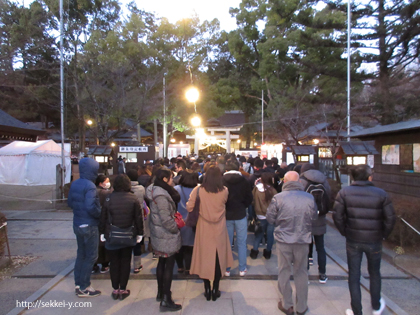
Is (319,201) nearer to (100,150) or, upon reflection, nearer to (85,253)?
(85,253)

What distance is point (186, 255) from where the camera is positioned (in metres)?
4.60

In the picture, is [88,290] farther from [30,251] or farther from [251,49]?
[251,49]

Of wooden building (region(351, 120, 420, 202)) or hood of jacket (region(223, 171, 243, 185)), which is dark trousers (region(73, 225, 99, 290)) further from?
wooden building (region(351, 120, 420, 202))

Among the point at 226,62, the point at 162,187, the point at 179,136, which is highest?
the point at 226,62

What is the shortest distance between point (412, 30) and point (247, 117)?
1042 inches

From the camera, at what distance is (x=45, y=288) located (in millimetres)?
4176

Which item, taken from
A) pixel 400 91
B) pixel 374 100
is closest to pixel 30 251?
pixel 374 100

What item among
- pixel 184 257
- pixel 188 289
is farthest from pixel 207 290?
pixel 184 257

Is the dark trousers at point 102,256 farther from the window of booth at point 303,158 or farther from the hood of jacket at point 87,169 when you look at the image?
the window of booth at point 303,158

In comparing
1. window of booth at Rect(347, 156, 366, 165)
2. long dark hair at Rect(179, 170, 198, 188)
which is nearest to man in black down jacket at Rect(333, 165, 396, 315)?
long dark hair at Rect(179, 170, 198, 188)

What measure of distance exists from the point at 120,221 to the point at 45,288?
1.72 metres

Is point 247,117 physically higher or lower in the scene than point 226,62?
lower

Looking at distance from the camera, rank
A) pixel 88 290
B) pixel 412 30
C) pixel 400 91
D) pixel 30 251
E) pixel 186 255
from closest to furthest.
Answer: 1. pixel 88 290
2. pixel 186 255
3. pixel 30 251
4. pixel 412 30
5. pixel 400 91

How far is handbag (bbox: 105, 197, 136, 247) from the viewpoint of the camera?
11.8 feet
